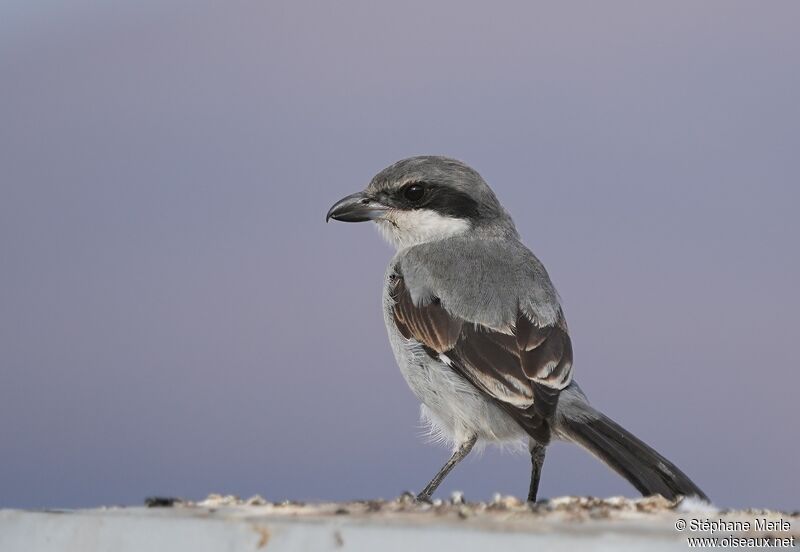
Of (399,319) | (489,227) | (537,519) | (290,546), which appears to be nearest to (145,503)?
(290,546)

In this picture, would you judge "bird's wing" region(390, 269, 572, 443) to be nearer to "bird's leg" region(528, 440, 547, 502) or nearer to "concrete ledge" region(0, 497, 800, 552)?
"bird's leg" region(528, 440, 547, 502)

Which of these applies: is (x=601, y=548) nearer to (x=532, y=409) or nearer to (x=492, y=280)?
(x=532, y=409)

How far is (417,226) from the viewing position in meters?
6.46

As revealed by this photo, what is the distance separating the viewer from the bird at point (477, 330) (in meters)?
4.95

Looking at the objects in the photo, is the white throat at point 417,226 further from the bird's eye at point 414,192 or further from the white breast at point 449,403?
the white breast at point 449,403

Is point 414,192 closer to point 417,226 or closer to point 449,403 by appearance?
point 417,226

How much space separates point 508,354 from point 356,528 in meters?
2.53

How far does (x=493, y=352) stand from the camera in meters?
5.14

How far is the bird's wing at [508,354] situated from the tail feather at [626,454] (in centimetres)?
22

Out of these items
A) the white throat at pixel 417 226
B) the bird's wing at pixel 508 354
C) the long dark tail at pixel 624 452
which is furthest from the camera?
the white throat at pixel 417 226

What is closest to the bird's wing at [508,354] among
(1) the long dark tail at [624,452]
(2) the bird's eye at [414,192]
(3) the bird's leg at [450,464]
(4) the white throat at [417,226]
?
(1) the long dark tail at [624,452]

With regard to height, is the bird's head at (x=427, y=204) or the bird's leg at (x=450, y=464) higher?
the bird's head at (x=427, y=204)

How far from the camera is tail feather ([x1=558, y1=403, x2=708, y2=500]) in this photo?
184 inches

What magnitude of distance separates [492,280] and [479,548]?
3.17 m
